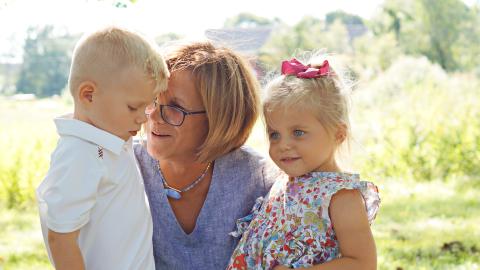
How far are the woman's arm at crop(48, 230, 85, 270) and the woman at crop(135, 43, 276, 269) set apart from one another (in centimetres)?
68

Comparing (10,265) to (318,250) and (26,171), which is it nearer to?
(26,171)

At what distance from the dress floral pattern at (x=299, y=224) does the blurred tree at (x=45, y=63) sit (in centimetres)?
973

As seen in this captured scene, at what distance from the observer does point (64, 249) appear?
219 centimetres

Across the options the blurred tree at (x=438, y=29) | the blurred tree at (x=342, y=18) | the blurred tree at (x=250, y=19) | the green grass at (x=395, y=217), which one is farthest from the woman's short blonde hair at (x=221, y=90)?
the blurred tree at (x=342, y=18)

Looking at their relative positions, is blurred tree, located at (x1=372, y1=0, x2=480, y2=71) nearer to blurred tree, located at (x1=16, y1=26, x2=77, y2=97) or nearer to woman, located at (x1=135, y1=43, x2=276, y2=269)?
blurred tree, located at (x1=16, y1=26, x2=77, y2=97)

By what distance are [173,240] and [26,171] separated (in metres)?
4.75

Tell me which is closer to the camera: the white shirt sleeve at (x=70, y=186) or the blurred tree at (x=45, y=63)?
the white shirt sleeve at (x=70, y=186)

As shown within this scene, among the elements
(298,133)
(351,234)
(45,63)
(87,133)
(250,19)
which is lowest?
(250,19)

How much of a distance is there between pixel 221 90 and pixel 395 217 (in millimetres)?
3906

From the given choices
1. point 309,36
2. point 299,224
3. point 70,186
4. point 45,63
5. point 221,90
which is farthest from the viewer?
point 309,36

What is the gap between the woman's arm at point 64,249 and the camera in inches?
85.9

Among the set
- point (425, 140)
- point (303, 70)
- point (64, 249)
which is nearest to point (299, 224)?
point (303, 70)

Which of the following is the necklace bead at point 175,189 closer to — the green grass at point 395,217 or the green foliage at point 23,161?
the green grass at point 395,217

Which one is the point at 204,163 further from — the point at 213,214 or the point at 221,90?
the point at 221,90
